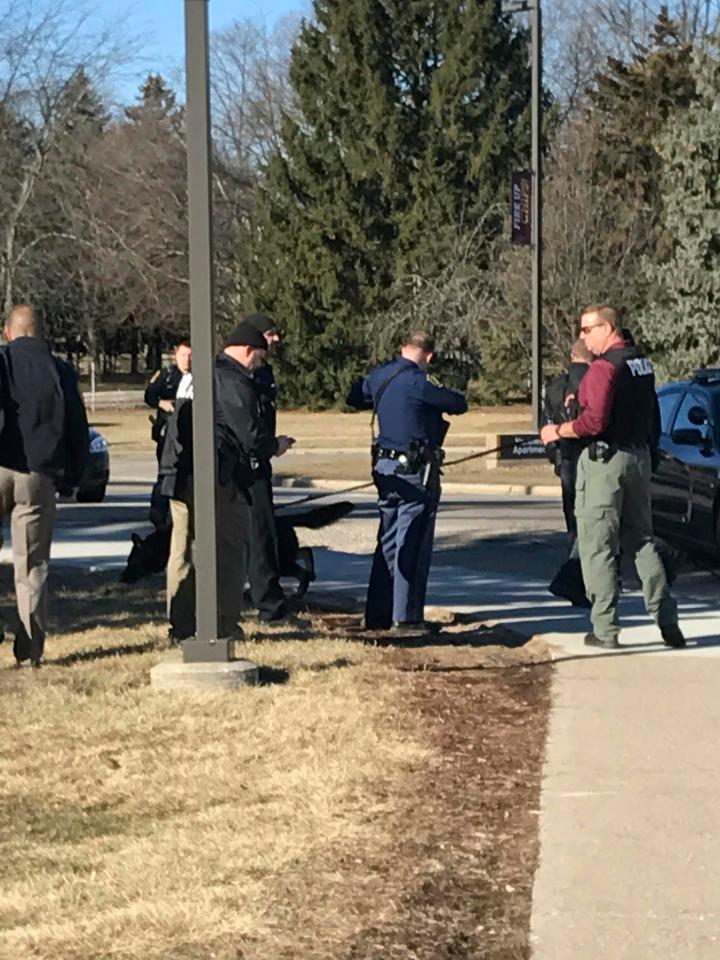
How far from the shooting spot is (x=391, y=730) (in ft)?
22.0

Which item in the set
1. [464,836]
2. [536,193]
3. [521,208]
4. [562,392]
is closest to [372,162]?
[521,208]

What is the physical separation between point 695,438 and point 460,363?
111ft

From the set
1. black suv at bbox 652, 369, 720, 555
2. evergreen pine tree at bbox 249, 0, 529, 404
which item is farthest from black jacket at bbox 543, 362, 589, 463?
evergreen pine tree at bbox 249, 0, 529, 404

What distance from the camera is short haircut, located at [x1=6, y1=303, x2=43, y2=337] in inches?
315

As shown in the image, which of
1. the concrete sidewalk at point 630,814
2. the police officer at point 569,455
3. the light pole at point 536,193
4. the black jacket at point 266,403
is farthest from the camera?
the light pole at point 536,193

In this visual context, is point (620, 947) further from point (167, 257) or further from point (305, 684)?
point (167, 257)

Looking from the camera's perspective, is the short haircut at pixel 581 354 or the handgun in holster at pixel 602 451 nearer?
the handgun in holster at pixel 602 451

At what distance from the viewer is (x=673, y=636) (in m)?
8.80

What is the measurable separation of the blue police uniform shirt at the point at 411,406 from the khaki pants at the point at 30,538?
2106 mm

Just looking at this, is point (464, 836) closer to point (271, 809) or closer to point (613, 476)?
point (271, 809)

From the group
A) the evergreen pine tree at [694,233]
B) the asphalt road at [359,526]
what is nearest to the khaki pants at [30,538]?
the asphalt road at [359,526]

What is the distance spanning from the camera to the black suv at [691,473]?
39.8 feet

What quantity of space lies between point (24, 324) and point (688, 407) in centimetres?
664

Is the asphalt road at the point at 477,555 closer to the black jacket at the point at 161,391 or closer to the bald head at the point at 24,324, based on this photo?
the black jacket at the point at 161,391
